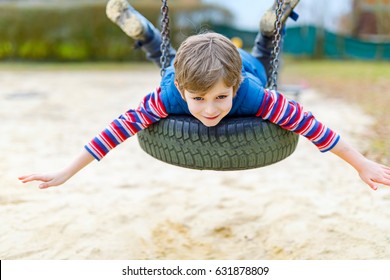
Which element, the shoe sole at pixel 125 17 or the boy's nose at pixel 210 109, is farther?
the shoe sole at pixel 125 17

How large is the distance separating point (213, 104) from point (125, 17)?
44.0 inches

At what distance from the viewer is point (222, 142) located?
7.01 ft

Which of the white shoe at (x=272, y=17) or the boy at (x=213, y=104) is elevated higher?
the white shoe at (x=272, y=17)

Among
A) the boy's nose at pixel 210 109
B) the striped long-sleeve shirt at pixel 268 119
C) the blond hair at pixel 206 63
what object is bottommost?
the striped long-sleeve shirt at pixel 268 119

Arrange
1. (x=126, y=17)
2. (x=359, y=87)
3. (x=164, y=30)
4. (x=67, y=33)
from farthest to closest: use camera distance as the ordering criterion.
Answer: (x=67, y=33) → (x=359, y=87) → (x=126, y=17) → (x=164, y=30)

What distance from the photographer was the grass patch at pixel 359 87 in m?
5.18

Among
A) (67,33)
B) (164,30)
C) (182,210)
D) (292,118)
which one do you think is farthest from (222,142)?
(67,33)

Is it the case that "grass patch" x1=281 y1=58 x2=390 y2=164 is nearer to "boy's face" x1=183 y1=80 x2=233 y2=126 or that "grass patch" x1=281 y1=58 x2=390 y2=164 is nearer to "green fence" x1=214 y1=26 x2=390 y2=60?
"green fence" x1=214 y1=26 x2=390 y2=60

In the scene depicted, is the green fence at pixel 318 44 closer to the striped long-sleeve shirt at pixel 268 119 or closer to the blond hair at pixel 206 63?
the striped long-sleeve shirt at pixel 268 119

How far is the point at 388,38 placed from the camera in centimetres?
1667

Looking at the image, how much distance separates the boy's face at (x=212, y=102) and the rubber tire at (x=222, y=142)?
0.11 meters

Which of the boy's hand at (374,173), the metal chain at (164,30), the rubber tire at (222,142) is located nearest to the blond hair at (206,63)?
the rubber tire at (222,142)

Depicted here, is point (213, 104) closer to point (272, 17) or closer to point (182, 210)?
point (272, 17)

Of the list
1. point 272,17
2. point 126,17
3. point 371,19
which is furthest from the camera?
point 371,19
